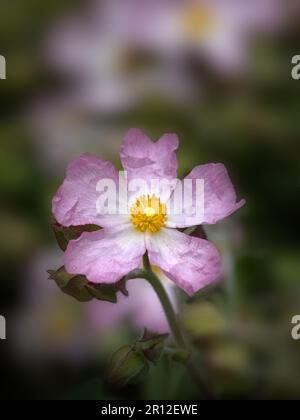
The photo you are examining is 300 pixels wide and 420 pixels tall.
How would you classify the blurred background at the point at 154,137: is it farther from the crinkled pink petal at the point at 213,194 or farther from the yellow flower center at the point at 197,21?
the crinkled pink petal at the point at 213,194

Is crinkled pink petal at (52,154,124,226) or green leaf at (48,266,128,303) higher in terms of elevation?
crinkled pink petal at (52,154,124,226)

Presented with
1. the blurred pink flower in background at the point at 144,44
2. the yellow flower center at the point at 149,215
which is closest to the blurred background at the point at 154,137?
the blurred pink flower in background at the point at 144,44

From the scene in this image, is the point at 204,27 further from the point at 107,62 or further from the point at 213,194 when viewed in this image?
the point at 213,194

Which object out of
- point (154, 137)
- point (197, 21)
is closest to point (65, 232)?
point (154, 137)

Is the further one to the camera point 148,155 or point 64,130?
point 64,130

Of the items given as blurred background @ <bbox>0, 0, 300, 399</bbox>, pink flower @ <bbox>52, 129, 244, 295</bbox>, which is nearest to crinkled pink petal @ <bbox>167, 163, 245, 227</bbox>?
pink flower @ <bbox>52, 129, 244, 295</bbox>

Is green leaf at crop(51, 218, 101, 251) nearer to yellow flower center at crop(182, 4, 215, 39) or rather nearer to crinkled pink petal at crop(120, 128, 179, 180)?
crinkled pink petal at crop(120, 128, 179, 180)

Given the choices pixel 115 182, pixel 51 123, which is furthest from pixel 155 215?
pixel 51 123

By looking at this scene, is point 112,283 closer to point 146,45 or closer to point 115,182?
point 115,182
